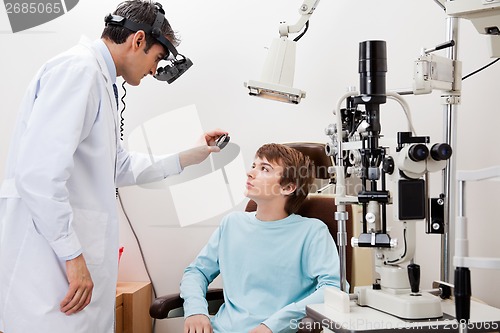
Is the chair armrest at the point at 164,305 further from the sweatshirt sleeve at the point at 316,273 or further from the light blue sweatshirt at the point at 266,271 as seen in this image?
the sweatshirt sleeve at the point at 316,273

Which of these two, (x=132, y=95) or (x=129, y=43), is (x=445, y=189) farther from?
(x=132, y=95)

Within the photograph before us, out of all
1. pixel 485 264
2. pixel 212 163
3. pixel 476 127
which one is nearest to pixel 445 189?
pixel 476 127

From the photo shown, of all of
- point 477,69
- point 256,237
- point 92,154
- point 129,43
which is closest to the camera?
point 92,154

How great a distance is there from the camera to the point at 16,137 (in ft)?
5.26

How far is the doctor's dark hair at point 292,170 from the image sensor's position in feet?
6.52

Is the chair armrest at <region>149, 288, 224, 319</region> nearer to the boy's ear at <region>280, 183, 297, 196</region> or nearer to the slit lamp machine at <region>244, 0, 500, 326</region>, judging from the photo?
the boy's ear at <region>280, 183, 297, 196</region>

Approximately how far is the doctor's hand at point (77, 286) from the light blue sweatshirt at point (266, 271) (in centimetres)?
42

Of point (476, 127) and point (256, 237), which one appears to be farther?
point (476, 127)

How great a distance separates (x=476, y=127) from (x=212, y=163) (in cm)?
105

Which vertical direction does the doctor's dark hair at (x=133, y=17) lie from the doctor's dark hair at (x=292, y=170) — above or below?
above

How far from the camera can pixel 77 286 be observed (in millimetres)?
1521

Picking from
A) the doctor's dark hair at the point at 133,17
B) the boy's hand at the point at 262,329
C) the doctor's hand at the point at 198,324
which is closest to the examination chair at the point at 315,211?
the doctor's hand at the point at 198,324

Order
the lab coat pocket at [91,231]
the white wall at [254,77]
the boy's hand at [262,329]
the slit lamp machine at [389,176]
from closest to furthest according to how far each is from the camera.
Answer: the slit lamp machine at [389,176] → the lab coat pocket at [91,231] → the boy's hand at [262,329] → the white wall at [254,77]

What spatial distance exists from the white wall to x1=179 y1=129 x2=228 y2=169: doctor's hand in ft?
1.29
